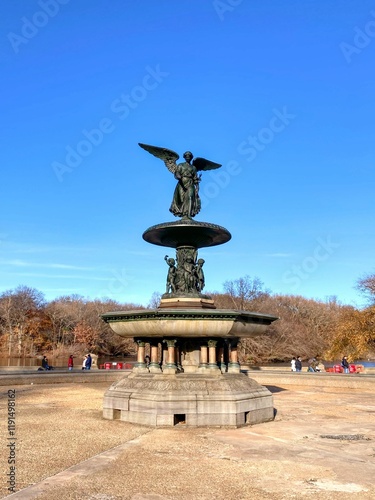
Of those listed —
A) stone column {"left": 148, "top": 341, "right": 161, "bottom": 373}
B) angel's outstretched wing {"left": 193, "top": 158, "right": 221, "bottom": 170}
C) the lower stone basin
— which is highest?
angel's outstretched wing {"left": 193, "top": 158, "right": 221, "bottom": 170}

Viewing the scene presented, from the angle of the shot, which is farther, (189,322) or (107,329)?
(107,329)

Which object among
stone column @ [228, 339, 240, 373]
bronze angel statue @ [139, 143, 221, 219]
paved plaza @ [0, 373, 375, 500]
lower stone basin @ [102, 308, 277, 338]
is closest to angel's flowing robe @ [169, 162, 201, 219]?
bronze angel statue @ [139, 143, 221, 219]

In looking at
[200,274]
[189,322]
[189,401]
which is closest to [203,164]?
[200,274]

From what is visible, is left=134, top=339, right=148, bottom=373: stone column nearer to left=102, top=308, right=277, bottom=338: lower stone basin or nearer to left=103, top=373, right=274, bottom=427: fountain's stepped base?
left=103, top=373, right=274, bottom=427: fountain's stepped base

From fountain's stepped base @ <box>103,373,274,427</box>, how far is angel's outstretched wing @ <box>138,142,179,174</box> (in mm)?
6361

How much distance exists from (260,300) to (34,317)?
35.4 meters

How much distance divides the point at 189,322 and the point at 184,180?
478cm

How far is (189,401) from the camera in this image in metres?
10.8

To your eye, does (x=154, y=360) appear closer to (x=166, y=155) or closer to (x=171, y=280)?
(x=171, y=280)

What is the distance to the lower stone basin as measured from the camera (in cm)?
1139

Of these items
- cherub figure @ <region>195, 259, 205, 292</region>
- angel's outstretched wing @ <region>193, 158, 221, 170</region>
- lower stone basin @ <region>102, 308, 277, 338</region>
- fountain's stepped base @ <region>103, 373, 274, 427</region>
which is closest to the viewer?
fountain's stepped base @ <region>103, 373, 274, 427</region>

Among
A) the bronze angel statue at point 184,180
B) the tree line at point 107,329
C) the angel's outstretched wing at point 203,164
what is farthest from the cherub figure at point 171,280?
the tree line at point 107,329

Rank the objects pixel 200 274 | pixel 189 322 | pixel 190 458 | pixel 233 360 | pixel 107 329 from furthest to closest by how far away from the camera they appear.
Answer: pixel 107 329, pixel 200 274, pixel 233 360, pixel 189 322, pixel 190 458

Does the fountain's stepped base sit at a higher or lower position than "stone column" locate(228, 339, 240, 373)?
lower
